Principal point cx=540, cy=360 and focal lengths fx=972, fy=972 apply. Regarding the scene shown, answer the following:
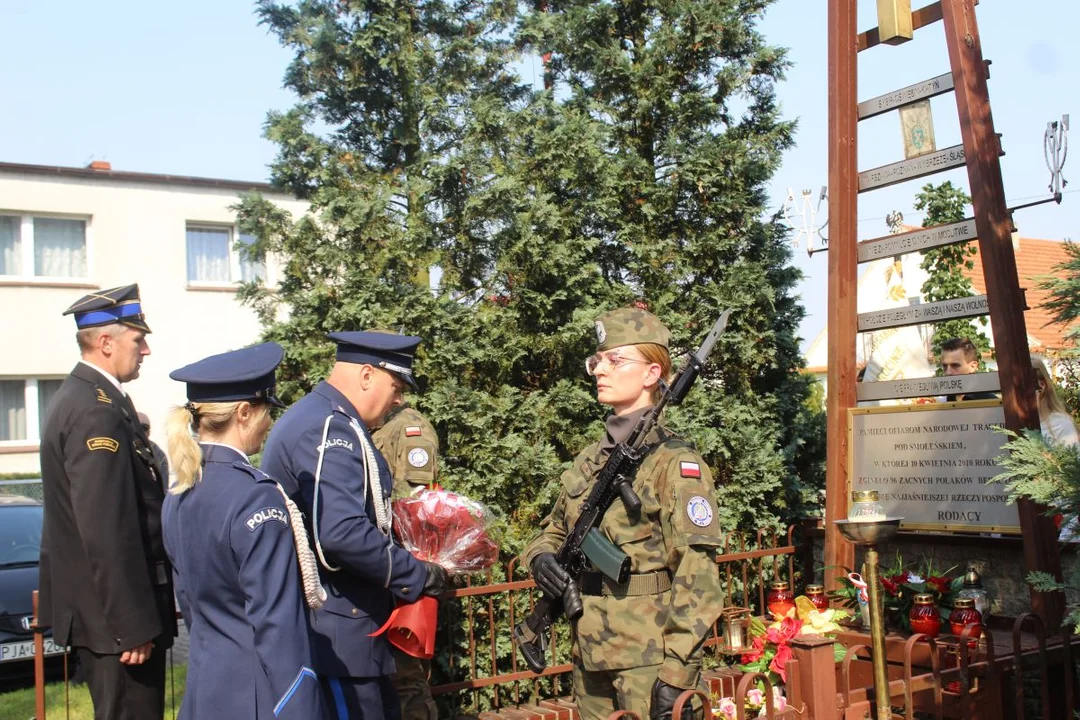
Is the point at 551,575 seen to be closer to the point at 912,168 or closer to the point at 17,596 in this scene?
the point at 912,168

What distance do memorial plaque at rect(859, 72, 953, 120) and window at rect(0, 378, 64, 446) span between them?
54.8ft

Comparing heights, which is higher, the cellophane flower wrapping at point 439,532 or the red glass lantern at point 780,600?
the cellophane flower wrapping at point 439,532

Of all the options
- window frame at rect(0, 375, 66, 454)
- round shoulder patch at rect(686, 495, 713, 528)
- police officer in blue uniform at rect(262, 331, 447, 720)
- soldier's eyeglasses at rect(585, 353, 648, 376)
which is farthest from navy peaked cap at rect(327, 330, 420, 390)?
window frame at rect(0, 375, 66, 454)

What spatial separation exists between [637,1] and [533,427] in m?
3.45

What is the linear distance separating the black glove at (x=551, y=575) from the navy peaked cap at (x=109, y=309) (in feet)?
6.57

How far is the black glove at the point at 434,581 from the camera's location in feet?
11.9

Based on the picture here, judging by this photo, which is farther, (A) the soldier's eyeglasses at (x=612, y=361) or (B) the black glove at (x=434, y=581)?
(A) the soldier's eyeglasses at (x=612, y=361)

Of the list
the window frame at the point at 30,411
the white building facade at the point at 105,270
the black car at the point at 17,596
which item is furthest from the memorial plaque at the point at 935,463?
the window frame at the point at 30,411

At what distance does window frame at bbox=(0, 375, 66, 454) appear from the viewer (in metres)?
18.2

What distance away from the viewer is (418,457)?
19.1 feet

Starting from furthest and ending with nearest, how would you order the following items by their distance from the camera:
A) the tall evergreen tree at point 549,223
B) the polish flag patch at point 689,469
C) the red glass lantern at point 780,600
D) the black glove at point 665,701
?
the tall evergreen tree at point 549,223 < the red glass lantern at point 780,600 < the polish flag patch at point 689,469 < the black glove at point 665,701

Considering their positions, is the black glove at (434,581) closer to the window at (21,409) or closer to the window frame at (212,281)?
the window frame at (212,281)

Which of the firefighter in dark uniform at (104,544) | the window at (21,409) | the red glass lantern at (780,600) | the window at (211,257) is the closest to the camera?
the firefighter in dark uniform at (104,544)

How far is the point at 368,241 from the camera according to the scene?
7324mm
